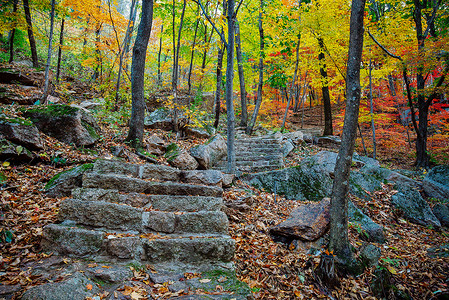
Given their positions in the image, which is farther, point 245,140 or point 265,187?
point 245,140

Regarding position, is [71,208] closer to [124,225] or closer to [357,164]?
[124,225]

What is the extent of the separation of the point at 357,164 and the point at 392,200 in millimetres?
3078

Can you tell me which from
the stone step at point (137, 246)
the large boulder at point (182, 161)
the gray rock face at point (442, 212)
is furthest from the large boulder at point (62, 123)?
the gray rock face at point (442, 212)

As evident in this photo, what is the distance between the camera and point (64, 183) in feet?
11.9

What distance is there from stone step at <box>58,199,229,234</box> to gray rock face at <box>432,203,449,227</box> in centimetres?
573

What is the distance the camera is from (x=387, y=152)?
12.9m

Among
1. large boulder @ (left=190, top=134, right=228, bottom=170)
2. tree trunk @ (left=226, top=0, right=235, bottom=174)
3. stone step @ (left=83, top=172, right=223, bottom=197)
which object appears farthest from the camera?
large boulder @ (left=190, top=134, right=228, bottom=170)

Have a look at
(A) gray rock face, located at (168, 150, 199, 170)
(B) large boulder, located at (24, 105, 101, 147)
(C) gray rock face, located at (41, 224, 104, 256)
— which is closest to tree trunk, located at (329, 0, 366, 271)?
(C) gray rock face, located at (41, 224, 104, 256)

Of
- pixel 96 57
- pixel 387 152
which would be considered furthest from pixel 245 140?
pixel 387 152

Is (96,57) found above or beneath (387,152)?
above

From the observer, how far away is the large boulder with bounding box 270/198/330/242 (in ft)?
11.8

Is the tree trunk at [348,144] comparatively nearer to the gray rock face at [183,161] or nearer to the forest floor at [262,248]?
the forest floor at [262,248]

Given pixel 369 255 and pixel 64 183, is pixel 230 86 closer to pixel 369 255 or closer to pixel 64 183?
pixel 64 183

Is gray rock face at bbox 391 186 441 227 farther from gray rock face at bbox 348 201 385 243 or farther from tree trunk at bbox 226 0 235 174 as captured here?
tree trunk at bbox 226 0 235 174
